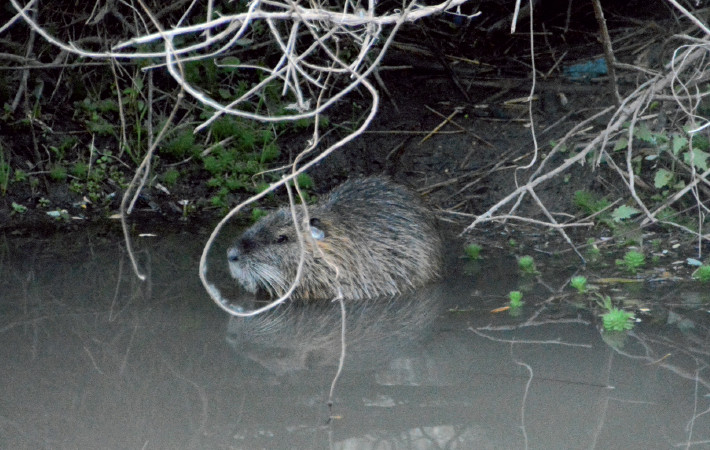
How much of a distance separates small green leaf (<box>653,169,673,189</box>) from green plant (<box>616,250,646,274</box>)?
600mm

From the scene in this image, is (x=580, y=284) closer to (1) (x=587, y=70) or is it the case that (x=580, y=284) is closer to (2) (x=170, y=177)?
(1) (x=587, y=70)

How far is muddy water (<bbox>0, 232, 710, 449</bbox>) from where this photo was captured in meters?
2.61

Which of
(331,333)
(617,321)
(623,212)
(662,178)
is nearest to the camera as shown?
(617,321)

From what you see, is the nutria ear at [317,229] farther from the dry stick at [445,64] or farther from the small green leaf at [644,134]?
the dry stick at [445,64]

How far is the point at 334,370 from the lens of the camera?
10.3ft

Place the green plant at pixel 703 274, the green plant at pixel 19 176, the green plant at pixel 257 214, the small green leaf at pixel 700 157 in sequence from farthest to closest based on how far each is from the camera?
the green plant at pixel 19 176 → the green plant at pixel 257 214 → the small green leaf at pixel 700 157 → the green plant at pixel 703 274

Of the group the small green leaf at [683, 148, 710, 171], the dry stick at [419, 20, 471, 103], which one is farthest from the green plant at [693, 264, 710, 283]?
the dry stick at [419, 20, 471, 103]

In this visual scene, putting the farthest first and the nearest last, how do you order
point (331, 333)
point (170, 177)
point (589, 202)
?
1. point (170, 177)
2. point (589, 202)
3. point (331, 333)

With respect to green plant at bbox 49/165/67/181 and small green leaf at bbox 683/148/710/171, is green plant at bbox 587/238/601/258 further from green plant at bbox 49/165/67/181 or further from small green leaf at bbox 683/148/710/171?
green plant at bbox 49/165/67/181

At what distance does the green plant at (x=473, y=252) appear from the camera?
4602 mm

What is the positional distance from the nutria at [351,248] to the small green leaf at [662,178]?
126 cm

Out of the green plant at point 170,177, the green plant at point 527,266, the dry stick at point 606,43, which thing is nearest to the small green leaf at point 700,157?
the dry stick at point 606,43

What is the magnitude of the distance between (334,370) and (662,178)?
8.33 feet

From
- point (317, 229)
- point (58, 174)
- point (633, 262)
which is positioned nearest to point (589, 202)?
point (633, 262)
